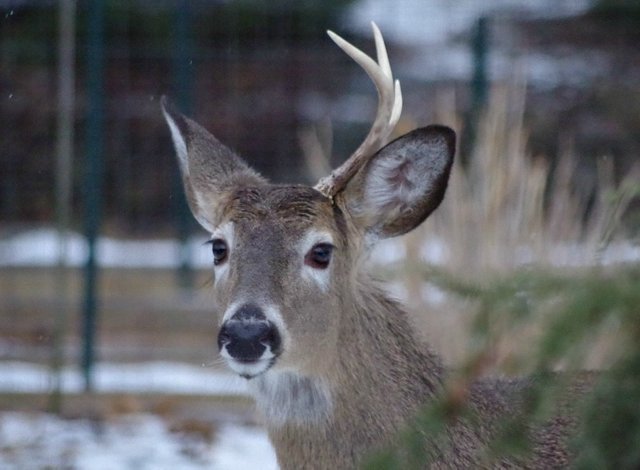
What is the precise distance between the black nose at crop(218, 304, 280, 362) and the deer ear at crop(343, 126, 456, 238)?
2.28 ft

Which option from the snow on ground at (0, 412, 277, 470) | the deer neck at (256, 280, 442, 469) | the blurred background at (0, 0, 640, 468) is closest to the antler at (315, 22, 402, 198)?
the deer neck at (256, 280, 442, 469)

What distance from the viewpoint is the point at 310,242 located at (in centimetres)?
443

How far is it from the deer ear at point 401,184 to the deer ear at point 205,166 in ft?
1.54

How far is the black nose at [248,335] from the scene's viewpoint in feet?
13.1

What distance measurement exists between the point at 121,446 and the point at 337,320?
3.82 m

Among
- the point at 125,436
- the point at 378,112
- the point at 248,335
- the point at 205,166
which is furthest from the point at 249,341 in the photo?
the point at 125,436

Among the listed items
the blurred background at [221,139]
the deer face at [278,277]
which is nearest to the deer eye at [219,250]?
the deer face at [278,277]

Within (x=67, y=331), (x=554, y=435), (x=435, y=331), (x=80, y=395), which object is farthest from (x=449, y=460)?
(x=67, y=331)

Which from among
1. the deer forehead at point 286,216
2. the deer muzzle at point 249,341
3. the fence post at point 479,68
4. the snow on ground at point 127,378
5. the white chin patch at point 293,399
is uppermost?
the fence post at point 479,68

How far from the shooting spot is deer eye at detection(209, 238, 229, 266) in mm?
4531

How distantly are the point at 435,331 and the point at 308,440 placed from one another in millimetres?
3503

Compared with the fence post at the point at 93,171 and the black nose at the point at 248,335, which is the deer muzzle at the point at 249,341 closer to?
the black nose at the point at 248,335

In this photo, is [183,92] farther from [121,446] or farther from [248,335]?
[248,335]

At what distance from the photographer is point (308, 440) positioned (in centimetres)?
424
